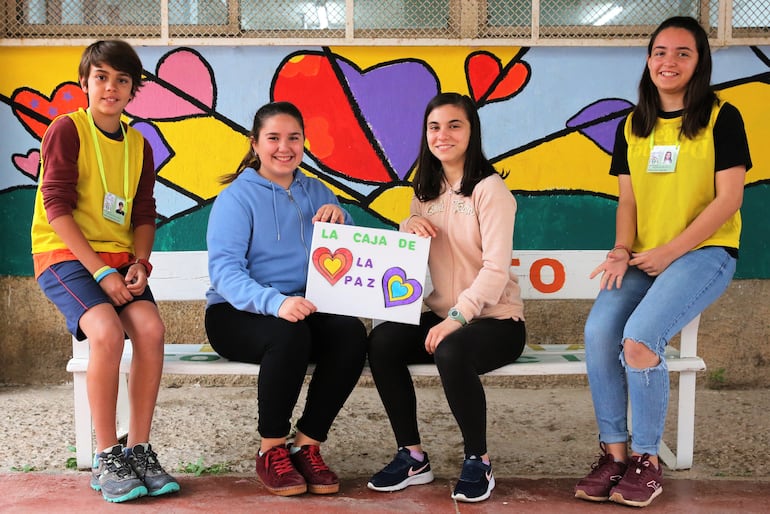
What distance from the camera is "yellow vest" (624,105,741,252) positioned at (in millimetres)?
3070

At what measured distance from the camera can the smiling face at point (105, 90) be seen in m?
3.12

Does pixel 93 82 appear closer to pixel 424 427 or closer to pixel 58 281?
pixel 58 281

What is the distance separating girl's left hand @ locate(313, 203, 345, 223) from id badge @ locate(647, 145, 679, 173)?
121 cm

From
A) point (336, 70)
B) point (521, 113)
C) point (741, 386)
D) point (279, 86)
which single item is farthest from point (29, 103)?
point (741, 386)

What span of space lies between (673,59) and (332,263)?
1494mm

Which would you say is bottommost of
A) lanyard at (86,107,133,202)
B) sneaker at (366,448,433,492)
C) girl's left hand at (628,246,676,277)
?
sneaker at (366,448,433,492)

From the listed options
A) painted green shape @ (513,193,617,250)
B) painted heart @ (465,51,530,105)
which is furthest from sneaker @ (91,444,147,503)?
painted heart @ (465,51,530,105)

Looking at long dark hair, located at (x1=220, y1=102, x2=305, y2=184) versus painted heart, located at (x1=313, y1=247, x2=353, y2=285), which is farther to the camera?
long dark hair, located at (x1=220, y1=102, x2=305, y2=184)

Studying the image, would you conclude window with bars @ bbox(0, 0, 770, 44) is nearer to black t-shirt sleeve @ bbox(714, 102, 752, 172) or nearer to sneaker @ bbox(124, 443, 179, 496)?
black t-shirt sleeve @ bbox(714, 102, 752, 172)

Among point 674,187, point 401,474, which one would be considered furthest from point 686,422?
point 401,474

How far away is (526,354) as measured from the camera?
3.38 meters

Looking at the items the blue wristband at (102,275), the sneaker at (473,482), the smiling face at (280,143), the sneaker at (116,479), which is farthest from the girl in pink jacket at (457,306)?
the blue wristband at (102,275)

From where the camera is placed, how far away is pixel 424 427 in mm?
3832

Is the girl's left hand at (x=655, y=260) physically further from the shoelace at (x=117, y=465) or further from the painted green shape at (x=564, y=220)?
the shoelace at (x=117, y=465)
